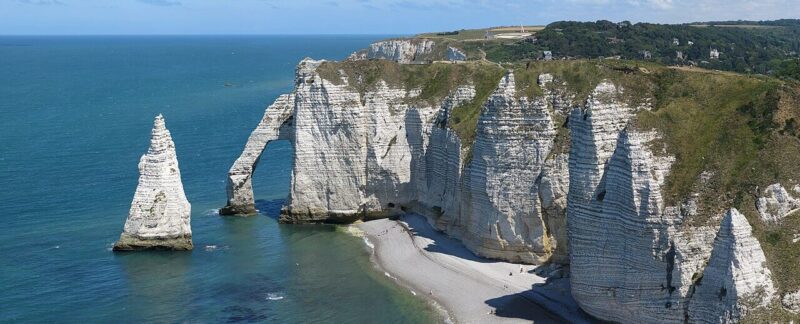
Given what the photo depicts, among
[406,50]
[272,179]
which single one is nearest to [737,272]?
[272,179]

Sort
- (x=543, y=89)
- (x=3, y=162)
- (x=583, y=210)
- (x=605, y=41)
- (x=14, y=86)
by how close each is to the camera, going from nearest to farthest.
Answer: (x=583, y=210) < (x=543, y=89) < (x=3, y=162) < (x=605, y=41) < (x=14, y=86)

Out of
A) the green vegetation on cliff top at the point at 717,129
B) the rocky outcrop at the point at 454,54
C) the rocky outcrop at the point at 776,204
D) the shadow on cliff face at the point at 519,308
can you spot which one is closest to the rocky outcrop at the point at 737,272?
the green vegetation on cliff top at the point at 717,129

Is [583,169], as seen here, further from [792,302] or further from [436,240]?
[436,240]

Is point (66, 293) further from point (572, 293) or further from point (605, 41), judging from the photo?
point (605, 41)

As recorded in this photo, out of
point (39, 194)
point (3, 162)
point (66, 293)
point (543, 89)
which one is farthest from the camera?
point (3, 162)

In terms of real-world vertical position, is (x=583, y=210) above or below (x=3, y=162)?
above

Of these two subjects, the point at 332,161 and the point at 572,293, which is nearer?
the point at 572,293

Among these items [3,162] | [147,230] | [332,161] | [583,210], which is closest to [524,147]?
[583,210]
